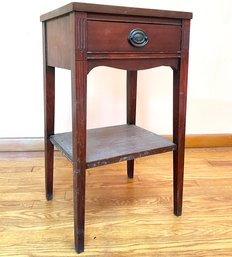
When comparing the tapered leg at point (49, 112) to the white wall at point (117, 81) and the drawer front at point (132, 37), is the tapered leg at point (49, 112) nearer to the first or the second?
the drawer front at point (132, 37)

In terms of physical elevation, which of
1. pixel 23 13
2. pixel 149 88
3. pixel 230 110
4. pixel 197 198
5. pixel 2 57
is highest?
pixel 23 13

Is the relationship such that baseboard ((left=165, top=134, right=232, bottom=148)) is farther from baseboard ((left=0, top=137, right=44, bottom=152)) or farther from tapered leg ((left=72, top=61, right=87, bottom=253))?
tapered leg ((left=72, top=61, right=87, bottom=253))

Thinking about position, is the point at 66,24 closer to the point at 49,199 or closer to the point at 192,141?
the point at 49,199

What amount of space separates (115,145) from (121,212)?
267mm

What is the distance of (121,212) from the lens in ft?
3.36

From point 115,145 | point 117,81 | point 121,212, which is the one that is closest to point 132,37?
point 115,145

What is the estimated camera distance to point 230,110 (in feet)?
Result: 5.45

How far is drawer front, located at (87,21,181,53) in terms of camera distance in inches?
28.8

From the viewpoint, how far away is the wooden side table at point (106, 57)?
0.72 m

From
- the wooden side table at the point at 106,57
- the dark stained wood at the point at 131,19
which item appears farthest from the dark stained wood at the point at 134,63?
the dark stained wood at the point at 131,19

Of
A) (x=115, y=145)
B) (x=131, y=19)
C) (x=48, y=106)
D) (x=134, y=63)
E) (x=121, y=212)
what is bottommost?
(x=121, y=212)

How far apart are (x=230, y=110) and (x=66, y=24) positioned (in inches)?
48.2

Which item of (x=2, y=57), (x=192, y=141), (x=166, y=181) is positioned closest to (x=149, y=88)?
(x=192, y=141)

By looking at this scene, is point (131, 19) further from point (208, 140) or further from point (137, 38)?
point (208, 140)
